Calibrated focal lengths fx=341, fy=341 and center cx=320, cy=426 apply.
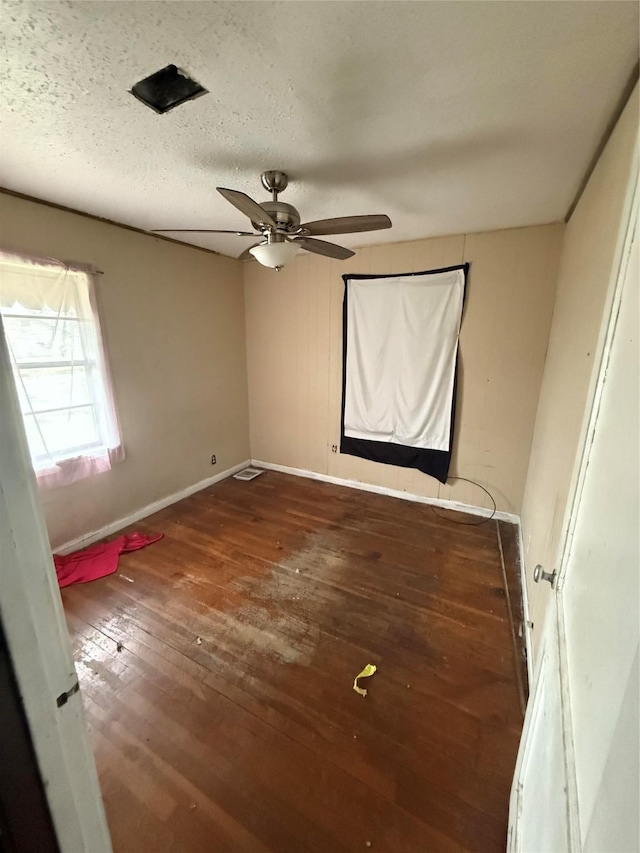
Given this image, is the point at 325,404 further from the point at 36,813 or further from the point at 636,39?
the point at 36,813

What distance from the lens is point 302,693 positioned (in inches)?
59.9

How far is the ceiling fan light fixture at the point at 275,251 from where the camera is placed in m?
1.83

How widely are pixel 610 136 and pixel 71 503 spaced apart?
12.1ft

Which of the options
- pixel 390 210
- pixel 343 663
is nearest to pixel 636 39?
pixel 390 210

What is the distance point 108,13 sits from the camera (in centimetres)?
97

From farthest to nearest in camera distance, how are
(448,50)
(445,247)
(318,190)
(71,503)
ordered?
1. (445,247)
2. (71,503)
3. (318,190)
4. (448,50)

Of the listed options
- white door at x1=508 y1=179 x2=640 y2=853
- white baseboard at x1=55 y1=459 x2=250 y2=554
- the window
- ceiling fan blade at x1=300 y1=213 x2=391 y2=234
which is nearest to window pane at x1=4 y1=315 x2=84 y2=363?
the window

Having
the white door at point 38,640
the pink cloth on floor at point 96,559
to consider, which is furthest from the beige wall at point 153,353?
the white door at point 38,640

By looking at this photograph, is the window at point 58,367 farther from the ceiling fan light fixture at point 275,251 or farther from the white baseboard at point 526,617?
the white baseboard at point 526,617

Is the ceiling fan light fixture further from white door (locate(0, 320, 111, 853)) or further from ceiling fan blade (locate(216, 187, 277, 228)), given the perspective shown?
white door (locate(0, 320, 111, 853))

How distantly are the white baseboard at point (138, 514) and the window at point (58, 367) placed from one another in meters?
0.49

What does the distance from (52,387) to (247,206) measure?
1798mm

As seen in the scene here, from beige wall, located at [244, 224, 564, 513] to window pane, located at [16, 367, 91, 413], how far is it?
184 centimetres

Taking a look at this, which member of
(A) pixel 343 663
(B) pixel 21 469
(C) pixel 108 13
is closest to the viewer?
(B) pixel 21 469
